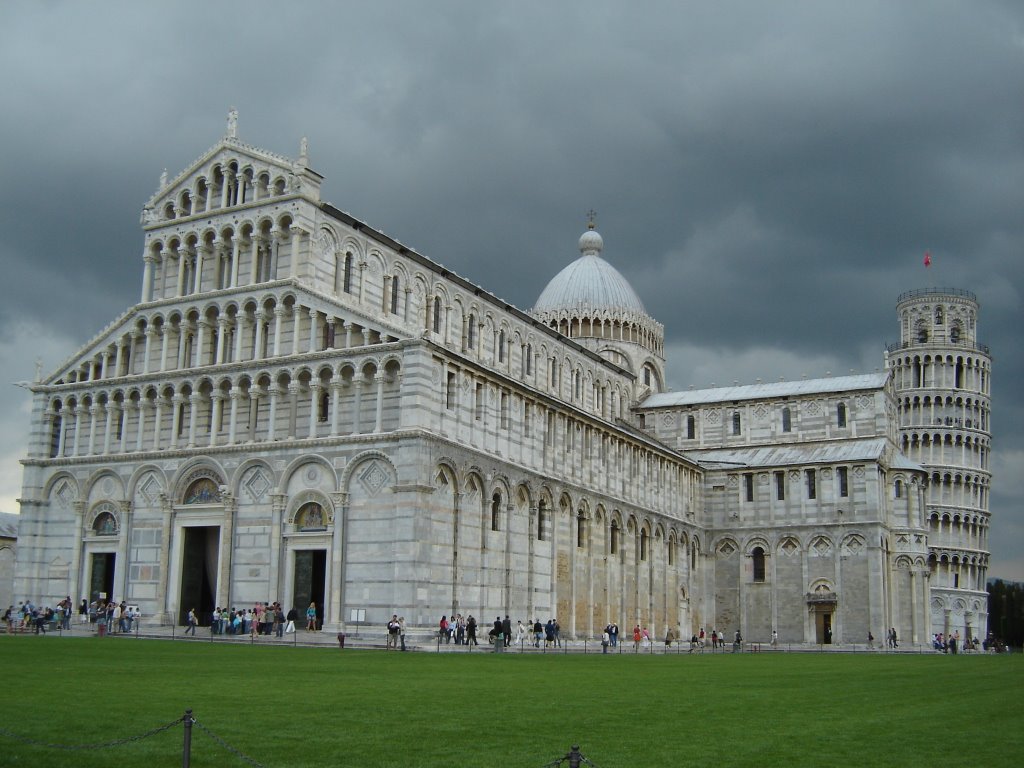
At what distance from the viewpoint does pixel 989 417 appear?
108750 millimetres

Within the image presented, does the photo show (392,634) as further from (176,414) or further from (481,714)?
(481,714)

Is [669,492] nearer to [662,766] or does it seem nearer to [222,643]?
[222,643]

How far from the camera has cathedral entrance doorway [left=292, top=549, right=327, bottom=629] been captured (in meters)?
47.1

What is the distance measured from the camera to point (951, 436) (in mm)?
104562

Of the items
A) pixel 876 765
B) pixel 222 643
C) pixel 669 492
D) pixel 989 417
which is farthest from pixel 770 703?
pixel 989 417

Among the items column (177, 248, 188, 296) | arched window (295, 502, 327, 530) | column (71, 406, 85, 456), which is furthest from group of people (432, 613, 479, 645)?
column (71, 406, 85, 456)

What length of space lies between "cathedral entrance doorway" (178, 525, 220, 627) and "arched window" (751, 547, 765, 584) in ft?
124

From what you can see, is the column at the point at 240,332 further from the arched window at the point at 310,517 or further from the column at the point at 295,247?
the arched window at the point at 310,517

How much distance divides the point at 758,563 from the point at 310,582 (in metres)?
37.4

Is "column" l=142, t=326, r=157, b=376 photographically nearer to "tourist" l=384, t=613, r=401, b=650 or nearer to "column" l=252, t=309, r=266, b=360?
"column" l=252, t=309, r=266, b=360

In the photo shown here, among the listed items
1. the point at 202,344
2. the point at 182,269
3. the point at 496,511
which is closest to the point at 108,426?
the point at 202,344

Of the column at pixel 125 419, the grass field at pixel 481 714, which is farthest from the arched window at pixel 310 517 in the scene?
the grass field at pixel 481 714

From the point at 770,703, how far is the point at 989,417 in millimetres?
97092

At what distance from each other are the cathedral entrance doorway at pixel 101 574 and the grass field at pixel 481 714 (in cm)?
2354
